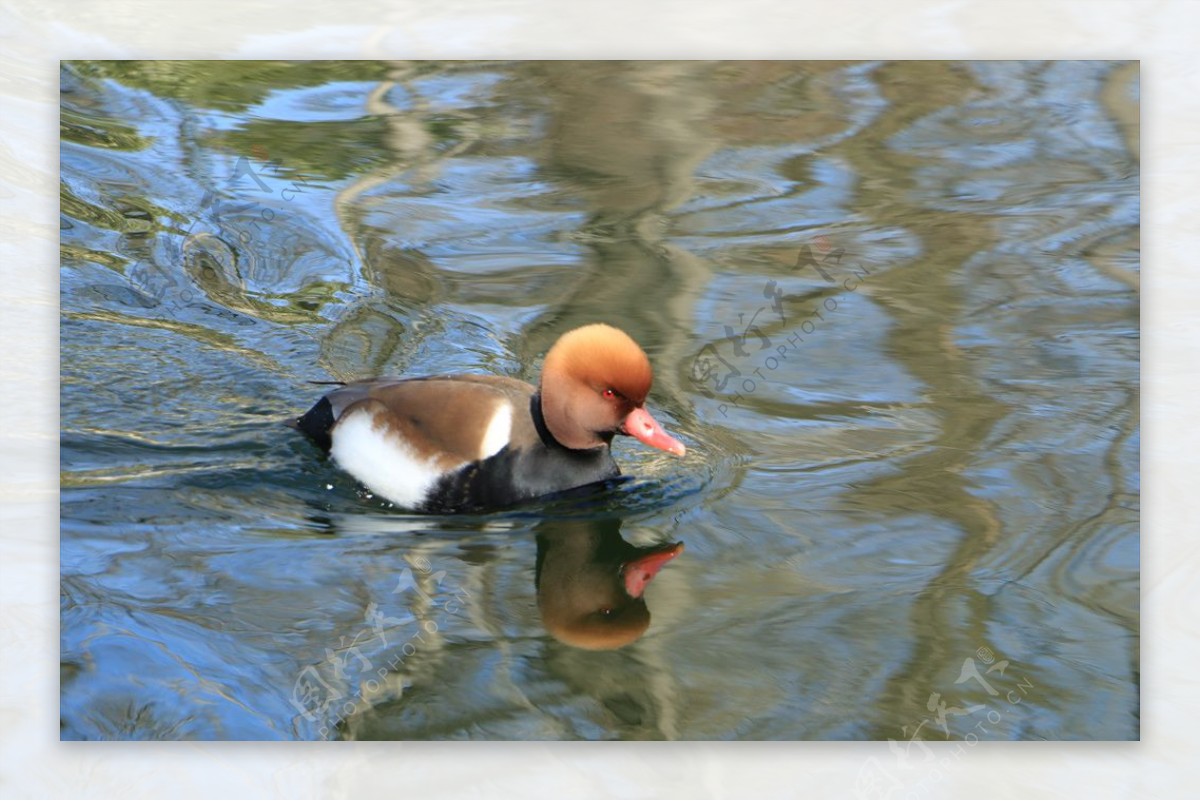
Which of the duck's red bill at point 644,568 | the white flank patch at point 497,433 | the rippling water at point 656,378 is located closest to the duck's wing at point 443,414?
the white flank patch at point 497,433

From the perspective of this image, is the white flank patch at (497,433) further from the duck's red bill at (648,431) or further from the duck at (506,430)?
the duck's red bill at (648,431)

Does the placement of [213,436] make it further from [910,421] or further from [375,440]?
[910,421]

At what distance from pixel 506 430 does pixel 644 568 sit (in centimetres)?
47

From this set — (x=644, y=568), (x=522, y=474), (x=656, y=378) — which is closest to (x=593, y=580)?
(x=644, y=568)

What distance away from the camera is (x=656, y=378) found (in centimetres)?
439

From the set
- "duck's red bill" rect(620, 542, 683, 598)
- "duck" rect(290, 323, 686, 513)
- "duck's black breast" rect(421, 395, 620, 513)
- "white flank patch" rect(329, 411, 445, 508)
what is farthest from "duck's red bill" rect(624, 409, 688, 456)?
"white flank patch" rect(329, 411, 445, 508)

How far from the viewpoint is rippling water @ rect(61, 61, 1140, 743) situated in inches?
137

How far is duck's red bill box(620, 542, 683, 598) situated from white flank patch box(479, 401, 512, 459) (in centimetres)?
41

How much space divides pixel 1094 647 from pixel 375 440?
1.66 m

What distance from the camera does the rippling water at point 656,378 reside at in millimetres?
3486

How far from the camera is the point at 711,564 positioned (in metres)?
3.82

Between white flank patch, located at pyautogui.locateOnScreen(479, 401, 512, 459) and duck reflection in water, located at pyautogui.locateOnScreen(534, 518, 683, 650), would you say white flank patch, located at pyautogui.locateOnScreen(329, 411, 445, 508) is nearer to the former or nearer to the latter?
white flank patch, located at pyautogui.locateOnScreen(479, 401, 512, 459)

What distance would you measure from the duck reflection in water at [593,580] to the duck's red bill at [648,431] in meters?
0.20

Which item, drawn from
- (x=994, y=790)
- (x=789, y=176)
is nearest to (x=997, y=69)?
(x=789, y=176)
